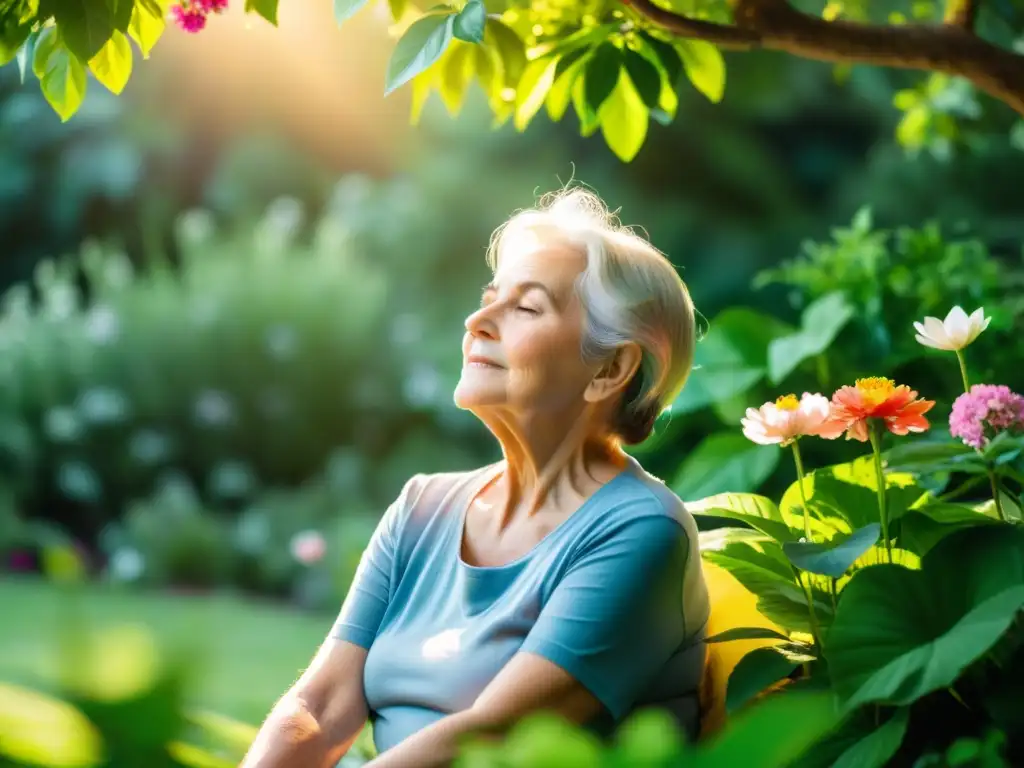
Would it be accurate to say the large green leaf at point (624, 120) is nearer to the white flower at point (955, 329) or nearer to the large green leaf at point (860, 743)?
the white flower at point (955, 329)

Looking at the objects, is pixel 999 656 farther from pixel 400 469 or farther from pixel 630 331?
pixel 400 469

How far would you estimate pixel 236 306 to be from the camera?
6047mm

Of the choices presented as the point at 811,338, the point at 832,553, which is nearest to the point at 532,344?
the point at 832,553

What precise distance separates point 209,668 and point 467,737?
0.92 metres

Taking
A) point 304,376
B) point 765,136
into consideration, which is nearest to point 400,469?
point 304,376

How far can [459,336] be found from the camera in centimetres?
713

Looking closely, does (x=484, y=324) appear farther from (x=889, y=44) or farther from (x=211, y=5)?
(x=889, y=44)

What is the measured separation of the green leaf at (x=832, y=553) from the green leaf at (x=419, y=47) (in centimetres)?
66

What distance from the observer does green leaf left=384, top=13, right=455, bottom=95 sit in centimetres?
A: 133

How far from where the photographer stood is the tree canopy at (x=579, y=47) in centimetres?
143

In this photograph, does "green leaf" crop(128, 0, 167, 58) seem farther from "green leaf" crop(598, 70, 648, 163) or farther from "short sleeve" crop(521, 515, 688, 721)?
"short sleeve" crop(521, 515, 688, 721)

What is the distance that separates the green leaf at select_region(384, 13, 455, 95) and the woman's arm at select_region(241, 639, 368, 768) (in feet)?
2.27

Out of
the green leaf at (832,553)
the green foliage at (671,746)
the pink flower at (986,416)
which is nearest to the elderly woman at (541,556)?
the green leaf at (832,553)

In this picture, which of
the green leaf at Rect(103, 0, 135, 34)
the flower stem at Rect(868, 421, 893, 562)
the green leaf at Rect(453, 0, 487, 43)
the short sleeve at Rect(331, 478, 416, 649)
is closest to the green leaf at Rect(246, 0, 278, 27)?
the green leaf at Rect(103, 0, 135, 34)
